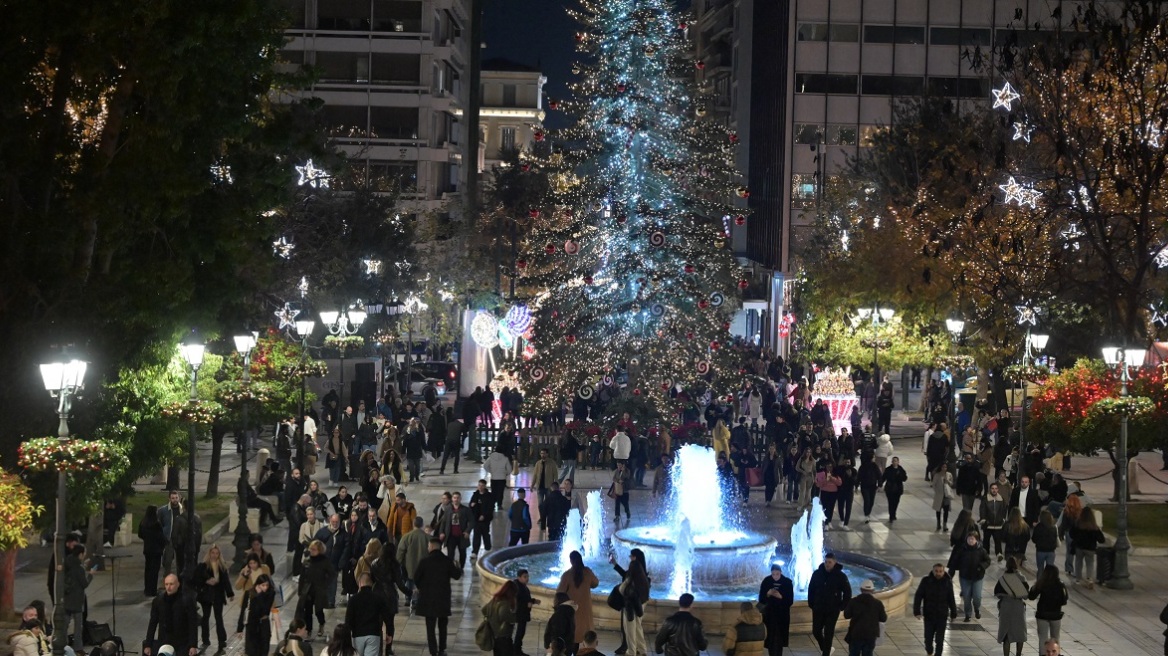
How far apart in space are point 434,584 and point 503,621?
159cm

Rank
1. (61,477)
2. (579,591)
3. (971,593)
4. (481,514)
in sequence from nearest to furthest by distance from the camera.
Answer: (61,477), (579,591), (971,593), (481,514)

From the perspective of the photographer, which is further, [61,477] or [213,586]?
[213,586]

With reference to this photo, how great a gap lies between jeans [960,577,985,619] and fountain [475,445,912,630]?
865mm

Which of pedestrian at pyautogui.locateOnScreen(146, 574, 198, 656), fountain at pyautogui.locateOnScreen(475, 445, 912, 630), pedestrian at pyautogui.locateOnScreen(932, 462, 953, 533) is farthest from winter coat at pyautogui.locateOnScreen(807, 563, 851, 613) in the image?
pedestrian at pyautogui.locateOnScreen(932, 462, 953, 533)

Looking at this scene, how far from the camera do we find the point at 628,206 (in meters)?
40.1

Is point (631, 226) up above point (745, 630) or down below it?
above

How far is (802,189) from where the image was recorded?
78.2 m

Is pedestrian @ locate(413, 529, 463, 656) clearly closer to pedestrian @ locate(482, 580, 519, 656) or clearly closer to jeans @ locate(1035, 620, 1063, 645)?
pedestrian @ locate(482, 580, 519, 656)

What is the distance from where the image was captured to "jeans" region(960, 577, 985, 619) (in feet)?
67.6

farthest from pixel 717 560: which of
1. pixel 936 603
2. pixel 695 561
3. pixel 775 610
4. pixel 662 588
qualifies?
pixel 936 603

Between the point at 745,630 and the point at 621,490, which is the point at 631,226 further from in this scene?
the point at 745,630

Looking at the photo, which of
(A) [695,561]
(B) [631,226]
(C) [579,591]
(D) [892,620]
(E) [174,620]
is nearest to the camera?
(E) [174,620]

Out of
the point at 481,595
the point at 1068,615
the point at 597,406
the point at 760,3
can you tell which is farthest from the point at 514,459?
the point at 760,3

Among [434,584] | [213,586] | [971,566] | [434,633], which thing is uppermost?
[971,566]
